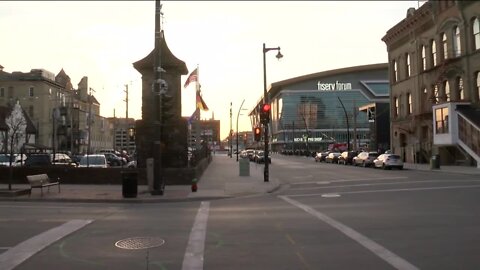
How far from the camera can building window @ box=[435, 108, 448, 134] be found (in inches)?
1805

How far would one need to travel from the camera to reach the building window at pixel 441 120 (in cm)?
4584

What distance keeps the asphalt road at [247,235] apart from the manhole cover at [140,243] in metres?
0.02

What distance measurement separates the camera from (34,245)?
376 inches

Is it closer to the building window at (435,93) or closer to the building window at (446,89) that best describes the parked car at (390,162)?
the building window at (446,89)

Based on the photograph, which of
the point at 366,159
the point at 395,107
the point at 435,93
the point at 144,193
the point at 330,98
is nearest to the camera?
the point at 144,193

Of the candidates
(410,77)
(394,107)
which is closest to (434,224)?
(410,77)

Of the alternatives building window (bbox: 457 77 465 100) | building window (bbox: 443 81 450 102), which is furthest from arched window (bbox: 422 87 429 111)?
building window (bbox: 457 77 465 100)

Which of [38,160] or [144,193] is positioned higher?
[38,160]

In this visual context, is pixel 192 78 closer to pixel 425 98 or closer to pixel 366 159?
pixel 366 159

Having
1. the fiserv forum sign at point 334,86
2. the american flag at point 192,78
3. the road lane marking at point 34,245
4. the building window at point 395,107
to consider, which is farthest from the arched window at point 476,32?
the fiserv forum sign at point 334,86

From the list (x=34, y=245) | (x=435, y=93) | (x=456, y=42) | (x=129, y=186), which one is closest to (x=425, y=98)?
(x=435, y=93)

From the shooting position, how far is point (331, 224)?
→ 1208cm

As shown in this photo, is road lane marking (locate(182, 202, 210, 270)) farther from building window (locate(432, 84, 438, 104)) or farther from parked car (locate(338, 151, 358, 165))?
parked car (locate(338, 151, 358, 165))

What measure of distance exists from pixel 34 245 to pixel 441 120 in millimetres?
43041
